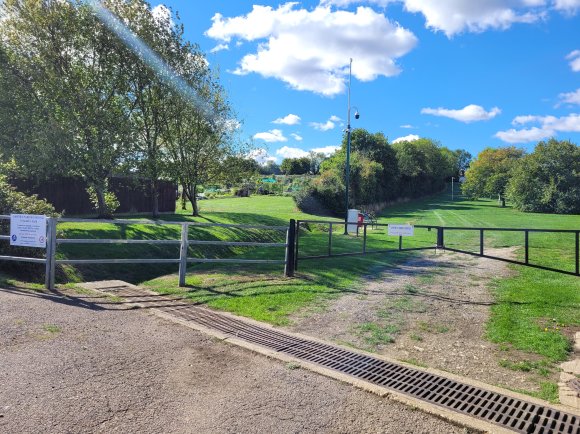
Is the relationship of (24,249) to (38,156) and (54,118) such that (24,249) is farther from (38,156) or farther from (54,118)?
(54,118)

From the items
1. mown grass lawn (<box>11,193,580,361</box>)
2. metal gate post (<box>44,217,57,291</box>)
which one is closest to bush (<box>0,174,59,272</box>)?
mown grass lawn (<box>11,193,580,361</box>)

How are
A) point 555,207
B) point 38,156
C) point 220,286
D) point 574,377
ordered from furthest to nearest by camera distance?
point 555,207
point 38,156
point 220,286
point 574,377

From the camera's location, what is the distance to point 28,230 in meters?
A: 7.86

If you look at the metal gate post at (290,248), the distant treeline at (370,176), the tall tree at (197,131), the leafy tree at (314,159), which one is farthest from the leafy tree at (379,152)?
the leafy tree at (314,159)

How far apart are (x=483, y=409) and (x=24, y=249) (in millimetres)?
8748

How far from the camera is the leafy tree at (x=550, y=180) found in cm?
4997

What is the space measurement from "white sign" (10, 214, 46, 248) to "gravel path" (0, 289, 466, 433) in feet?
8.04

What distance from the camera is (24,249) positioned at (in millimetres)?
9039

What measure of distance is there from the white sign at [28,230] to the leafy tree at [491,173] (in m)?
69.6

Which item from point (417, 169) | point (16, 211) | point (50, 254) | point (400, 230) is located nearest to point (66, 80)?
point (16, 211)

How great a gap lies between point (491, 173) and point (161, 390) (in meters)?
88.5

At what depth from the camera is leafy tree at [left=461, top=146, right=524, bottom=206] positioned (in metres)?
73.0

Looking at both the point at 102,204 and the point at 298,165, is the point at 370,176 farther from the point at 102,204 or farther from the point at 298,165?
the point at 298,165

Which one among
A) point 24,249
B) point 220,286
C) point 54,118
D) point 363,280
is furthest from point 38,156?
point 363,280
